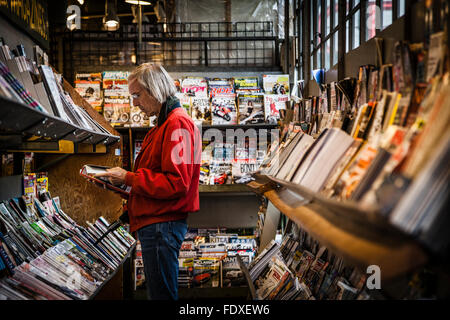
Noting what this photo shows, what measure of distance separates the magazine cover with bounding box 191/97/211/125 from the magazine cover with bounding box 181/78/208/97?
0.06 meters

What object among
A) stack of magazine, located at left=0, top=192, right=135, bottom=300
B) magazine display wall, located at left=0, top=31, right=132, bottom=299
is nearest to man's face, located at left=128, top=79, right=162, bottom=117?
magazine display wall, located at left=0, top=31, right=132, bottom=299

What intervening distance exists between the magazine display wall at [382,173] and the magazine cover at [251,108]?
1780mm

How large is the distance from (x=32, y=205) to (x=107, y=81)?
1.75 metres

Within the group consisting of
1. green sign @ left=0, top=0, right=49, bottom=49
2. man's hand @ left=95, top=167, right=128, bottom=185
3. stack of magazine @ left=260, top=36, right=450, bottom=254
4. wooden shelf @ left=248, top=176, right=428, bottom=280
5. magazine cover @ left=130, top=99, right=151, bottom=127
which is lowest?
wooden shelf @ left=248, top=176, right=428, bottom=280

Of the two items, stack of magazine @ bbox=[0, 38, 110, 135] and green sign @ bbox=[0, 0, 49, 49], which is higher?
green sign @ bbox=[0, 0, 49, 49]

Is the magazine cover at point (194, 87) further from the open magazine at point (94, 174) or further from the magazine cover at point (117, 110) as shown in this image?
the open magazine at point (94, 174)

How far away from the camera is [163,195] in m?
1.75

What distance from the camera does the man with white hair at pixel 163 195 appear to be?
1754 millimetres

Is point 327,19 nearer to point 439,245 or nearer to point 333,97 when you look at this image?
point 333,97

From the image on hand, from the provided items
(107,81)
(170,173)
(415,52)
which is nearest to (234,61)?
(107,81)

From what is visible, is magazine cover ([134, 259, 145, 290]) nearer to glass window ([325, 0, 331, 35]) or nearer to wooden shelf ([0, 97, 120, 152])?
wooden shelf ([0, 97, 120, 152])

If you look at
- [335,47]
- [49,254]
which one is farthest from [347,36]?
[49,254]

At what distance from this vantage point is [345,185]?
41.5 inches

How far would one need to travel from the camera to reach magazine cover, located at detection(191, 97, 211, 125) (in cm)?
357
